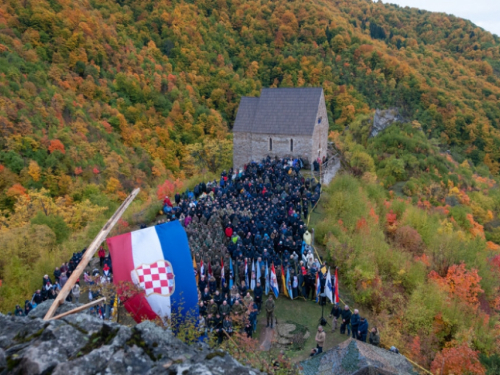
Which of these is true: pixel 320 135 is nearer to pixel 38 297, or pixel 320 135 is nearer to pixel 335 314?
pixel 335 314

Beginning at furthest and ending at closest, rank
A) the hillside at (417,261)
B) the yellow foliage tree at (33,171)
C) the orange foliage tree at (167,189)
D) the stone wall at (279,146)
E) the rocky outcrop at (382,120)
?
the rocky outcrop at (382,120), the yellow foliage tree at (33,171), the stone wall at (279,146), the orange foliage tree at (167,189), the hillside at (417,261)

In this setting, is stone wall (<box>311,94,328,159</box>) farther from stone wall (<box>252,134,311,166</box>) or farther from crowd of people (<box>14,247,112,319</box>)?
crowd of people (<box>14,247,112,319</box>)

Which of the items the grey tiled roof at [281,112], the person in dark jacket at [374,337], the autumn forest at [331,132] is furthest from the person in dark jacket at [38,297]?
the grey tiled roof at [281,112]

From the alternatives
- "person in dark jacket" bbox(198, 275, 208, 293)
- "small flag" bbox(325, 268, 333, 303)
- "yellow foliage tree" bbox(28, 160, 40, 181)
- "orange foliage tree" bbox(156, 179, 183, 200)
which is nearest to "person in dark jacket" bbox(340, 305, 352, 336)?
"small flag" bbox(325, 268, 333, 303)

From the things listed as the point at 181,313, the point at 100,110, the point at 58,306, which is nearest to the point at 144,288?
the point at 181,313

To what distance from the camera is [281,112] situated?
3700 centimetres

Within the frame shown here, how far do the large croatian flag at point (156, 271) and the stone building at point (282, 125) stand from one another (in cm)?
2648

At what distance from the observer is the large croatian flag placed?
32.6 feet

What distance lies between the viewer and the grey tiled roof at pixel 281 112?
35.7 m

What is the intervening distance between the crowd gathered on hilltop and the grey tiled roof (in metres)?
13.5

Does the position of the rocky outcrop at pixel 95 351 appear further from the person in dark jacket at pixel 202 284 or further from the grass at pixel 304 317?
the grass at pixel 304 317

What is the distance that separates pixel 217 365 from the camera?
17.3ft

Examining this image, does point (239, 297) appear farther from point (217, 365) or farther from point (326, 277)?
point (217, 365)

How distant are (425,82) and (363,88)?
1389 centimetres
